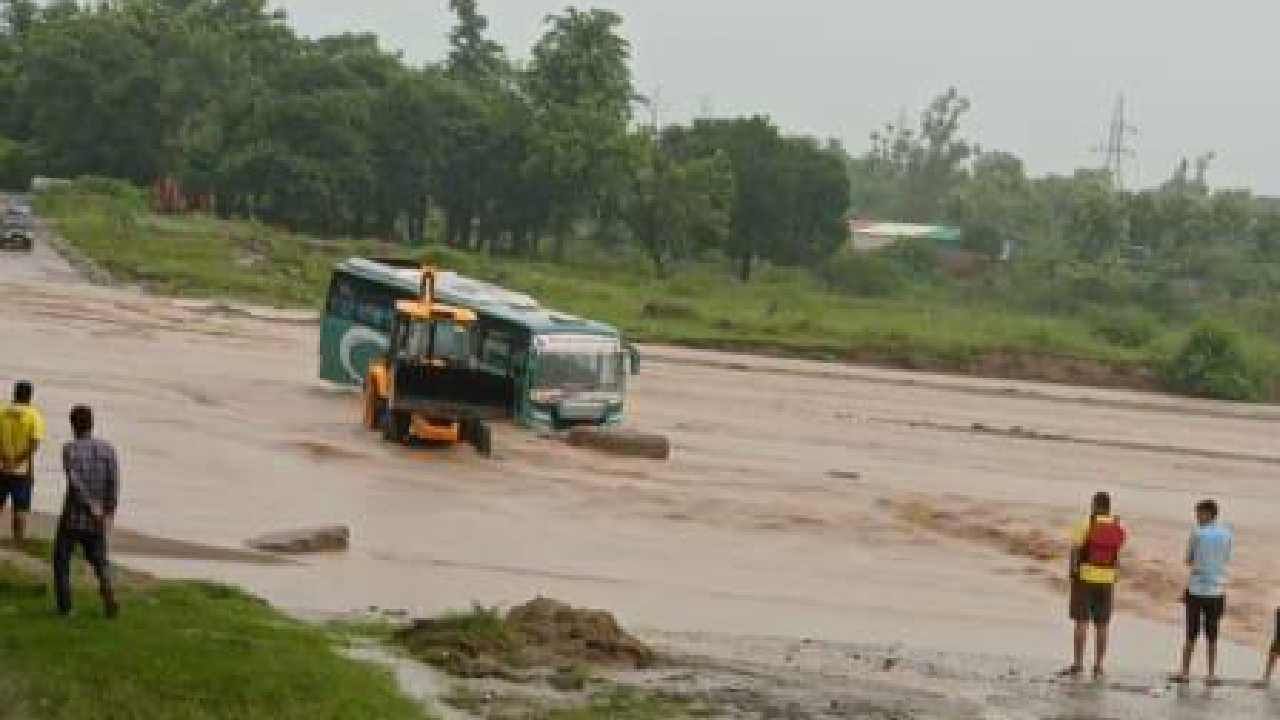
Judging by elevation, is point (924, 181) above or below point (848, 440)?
above

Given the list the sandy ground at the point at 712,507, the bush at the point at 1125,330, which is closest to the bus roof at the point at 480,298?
the sandy ground at the point at 712,507

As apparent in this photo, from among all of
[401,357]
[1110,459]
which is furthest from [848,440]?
[401,357]

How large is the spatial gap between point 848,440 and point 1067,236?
232 ft

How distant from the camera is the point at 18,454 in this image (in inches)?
744

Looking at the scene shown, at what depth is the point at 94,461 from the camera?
1530 cm

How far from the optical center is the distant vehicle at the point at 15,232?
7350 centimetres

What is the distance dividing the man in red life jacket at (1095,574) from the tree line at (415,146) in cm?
7013

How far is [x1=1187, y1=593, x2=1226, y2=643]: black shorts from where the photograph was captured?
65.6 feet

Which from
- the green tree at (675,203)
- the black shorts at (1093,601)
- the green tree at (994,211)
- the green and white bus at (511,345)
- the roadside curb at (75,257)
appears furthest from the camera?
the green tree at (994,211)

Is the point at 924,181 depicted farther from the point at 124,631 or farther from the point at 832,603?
the point at 124,631

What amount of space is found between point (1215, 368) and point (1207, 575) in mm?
57376

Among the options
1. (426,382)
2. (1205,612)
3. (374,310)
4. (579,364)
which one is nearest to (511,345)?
(579,364)

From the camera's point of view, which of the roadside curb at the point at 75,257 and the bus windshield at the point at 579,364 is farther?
the roadside curb at the point at 75,257

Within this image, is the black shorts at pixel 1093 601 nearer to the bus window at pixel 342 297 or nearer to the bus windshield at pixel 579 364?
the bus windshield at pixel 579 364
